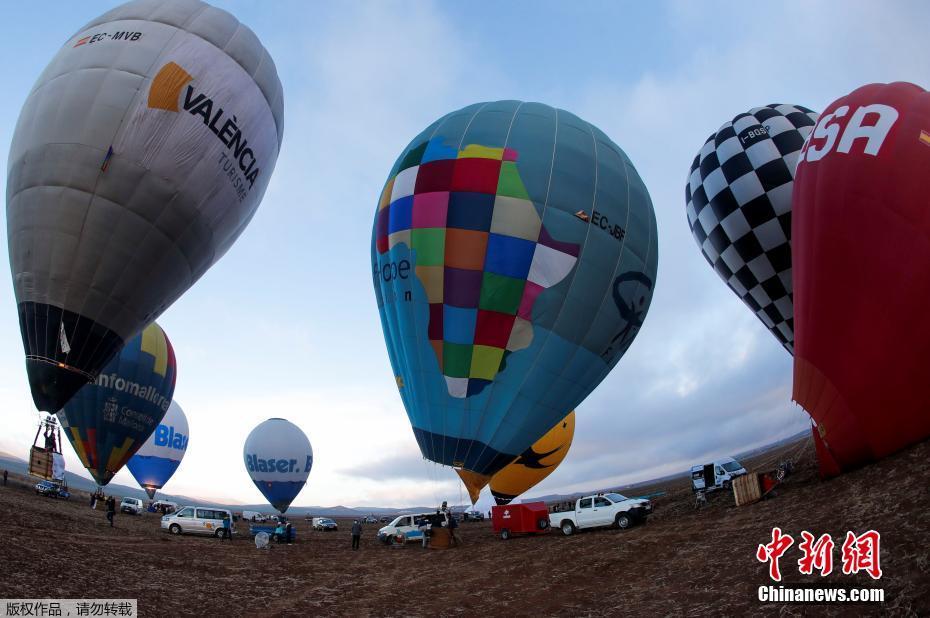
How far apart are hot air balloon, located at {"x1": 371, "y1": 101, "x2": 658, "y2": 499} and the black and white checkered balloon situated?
16.9 ft

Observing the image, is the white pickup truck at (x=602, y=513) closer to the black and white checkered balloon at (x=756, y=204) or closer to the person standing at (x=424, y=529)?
the person standing at (x=424, y=529)

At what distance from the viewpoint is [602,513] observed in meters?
17.8

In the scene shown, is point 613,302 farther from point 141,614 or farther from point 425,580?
point 141,614

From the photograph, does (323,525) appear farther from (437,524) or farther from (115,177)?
(115,177)

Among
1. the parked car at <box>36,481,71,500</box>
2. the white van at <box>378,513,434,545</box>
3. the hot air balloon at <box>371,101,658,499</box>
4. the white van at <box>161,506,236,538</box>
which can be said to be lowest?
the white van at <box>378,513,434,545</box>

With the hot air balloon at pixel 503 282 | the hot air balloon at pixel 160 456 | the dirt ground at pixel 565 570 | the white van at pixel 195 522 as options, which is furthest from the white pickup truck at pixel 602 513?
the hot air balloon at pixel 160 456

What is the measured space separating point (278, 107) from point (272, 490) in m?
31.4

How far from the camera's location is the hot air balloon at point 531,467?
31219 mm

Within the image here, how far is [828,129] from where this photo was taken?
489 inches

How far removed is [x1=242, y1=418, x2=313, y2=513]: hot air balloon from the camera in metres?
41.4

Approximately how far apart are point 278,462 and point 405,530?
22719 mm

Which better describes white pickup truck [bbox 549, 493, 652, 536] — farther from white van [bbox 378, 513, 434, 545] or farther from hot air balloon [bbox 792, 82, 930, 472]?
hot air balloon [bbox 792, 82, 930, 472]

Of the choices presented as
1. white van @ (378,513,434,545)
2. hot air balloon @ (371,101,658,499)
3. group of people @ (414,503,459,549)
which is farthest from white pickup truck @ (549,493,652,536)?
white van @ (378,513,434,545)

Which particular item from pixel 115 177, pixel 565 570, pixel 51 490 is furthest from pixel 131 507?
pixel 565 570
